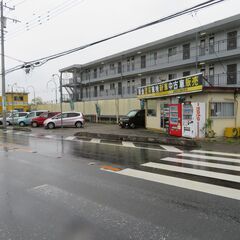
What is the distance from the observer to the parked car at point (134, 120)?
856 inches

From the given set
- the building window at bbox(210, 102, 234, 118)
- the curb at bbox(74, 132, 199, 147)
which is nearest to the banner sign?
the building window at bbox(210, 102, 234, 118)

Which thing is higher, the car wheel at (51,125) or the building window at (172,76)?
the building window at (172,76)

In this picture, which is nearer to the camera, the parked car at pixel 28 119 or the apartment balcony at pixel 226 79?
the apartment balcony at pixel 226 79

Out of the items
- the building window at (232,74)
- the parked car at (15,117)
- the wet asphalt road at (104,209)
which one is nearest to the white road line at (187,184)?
the wet asphalt road at (104,209)

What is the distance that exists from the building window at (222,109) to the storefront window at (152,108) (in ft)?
19.1

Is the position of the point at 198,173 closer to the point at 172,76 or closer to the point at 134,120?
the point at 134,120

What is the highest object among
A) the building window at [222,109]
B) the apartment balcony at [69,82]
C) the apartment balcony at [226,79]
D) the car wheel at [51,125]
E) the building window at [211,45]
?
the building window at [211,45]

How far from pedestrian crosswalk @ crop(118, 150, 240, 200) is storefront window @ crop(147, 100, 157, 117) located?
10491 millimetres

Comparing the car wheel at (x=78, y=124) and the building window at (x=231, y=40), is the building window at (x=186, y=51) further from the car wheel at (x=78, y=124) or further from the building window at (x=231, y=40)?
the car wheel at (x=78, y=124)

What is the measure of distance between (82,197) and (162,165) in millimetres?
3568

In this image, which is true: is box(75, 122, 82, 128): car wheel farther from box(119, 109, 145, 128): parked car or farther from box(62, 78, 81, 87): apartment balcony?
box(62, 78, 81, 87): apartment balcony

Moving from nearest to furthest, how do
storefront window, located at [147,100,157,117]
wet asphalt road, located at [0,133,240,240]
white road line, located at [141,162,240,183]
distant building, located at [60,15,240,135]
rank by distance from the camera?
wet asphalt road, located at [0,133,240,240]
white road line, located at [141,162,240,183]
distant building, located at [60,15,240,135]
storefront window, located at [147,100,157,117]

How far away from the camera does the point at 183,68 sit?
92.3ft

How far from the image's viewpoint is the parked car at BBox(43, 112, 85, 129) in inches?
961
